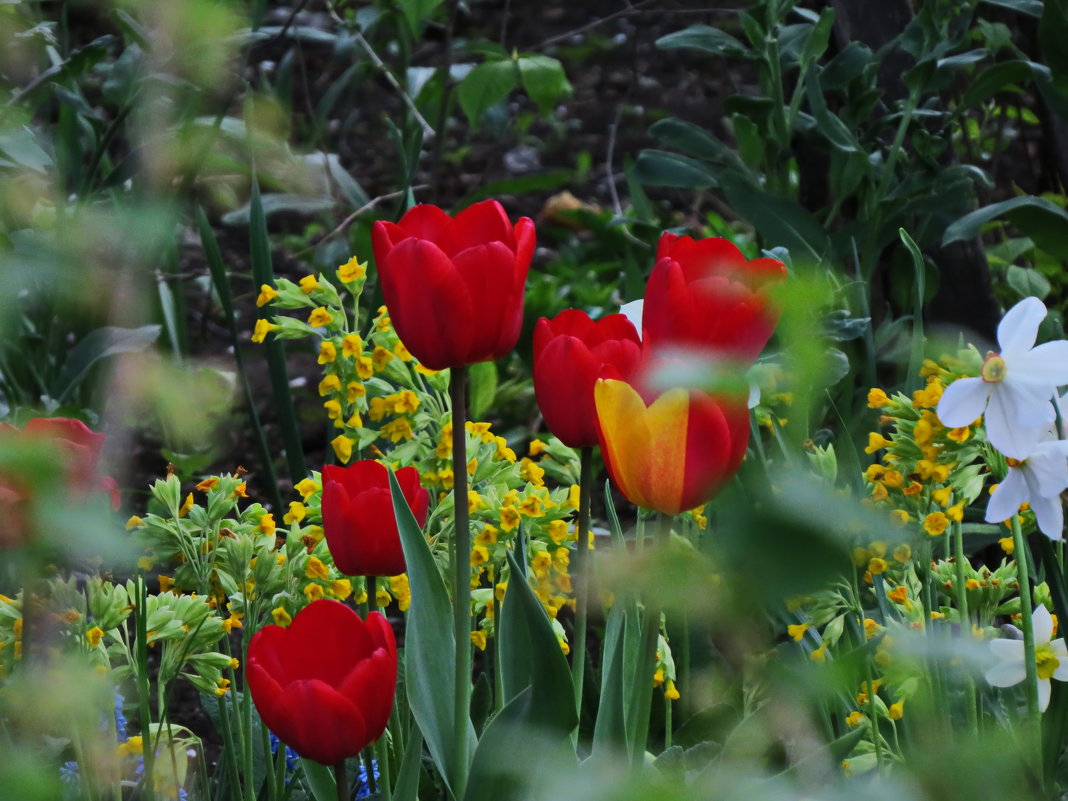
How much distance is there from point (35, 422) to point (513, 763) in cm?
36

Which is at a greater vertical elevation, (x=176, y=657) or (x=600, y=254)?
(x=176, y=657)

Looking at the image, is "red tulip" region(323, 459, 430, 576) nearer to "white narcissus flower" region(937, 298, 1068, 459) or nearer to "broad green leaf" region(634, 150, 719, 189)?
"white narcissus flower" region(937, 298, 1068, 459)

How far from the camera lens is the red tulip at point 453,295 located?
2.23 feet

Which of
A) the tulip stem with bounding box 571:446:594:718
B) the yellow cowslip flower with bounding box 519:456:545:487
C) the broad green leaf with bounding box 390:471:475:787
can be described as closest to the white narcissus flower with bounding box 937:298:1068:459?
the tulip stem with bounding box 571:446:594:718

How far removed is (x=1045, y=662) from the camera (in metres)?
0.88

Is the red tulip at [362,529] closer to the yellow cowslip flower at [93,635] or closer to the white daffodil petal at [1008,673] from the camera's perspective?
the yellow cowslip flower at [93,635]

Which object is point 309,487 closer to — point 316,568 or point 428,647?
point 316,568

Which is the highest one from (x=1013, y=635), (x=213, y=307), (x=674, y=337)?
(x=674, y=337)

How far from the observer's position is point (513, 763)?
2.30ft

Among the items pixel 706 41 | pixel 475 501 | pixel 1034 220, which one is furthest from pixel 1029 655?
pixel 706 41

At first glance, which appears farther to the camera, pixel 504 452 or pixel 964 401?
pixel 504 452

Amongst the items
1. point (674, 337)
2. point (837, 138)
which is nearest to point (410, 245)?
point (674, 337)

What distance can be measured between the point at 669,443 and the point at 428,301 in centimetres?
17

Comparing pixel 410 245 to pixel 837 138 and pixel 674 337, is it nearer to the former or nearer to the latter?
pixel 674 337
